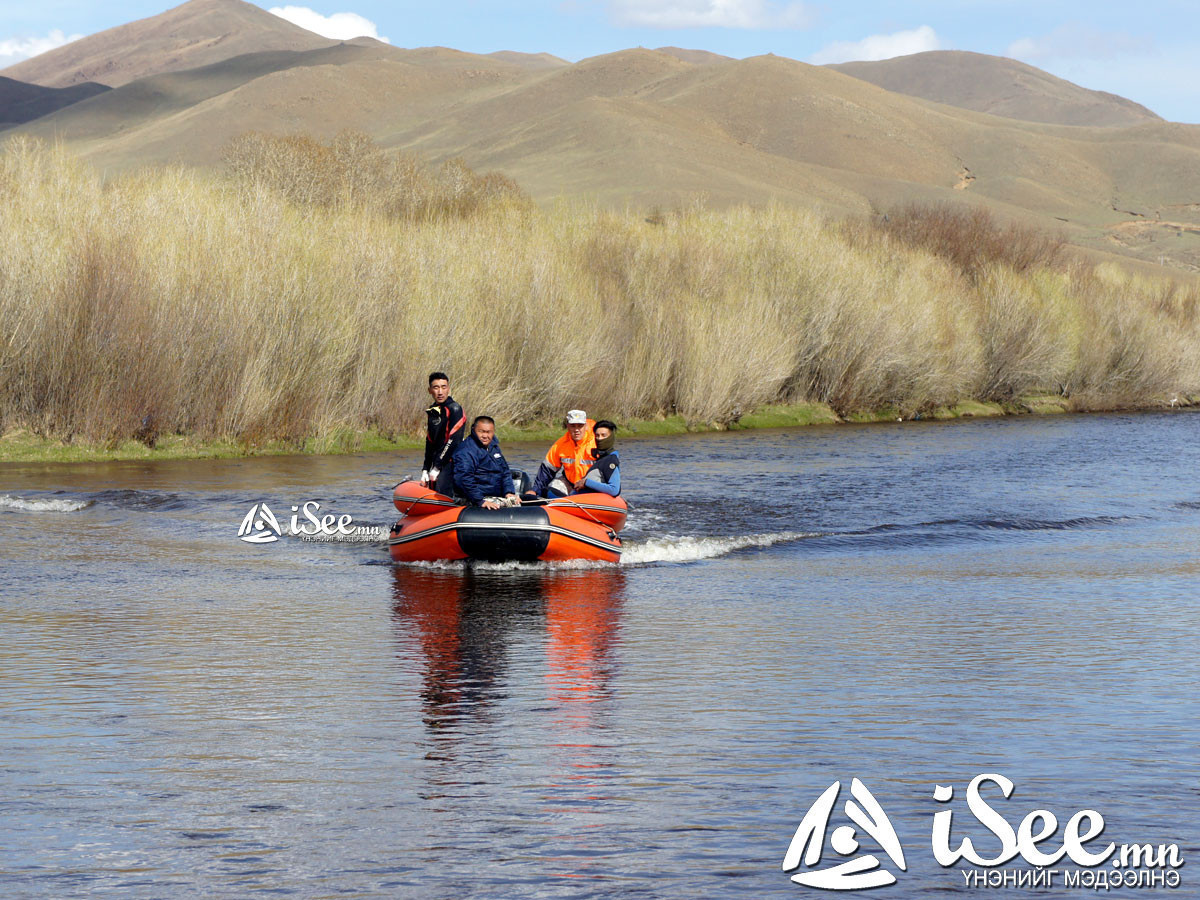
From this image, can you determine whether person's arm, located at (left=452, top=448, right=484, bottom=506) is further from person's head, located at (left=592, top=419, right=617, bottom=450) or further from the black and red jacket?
person's head, located at (left=592, top=419, right=617, bottom=450)

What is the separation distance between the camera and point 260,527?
18750 mm

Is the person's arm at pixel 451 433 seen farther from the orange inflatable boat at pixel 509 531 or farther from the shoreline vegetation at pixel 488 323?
the shoreline vegetation at pixel 488 323

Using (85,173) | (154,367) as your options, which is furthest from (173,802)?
(85,173)

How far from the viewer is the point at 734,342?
120 feet

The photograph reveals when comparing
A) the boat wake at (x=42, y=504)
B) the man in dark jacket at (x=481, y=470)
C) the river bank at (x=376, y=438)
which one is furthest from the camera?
the river bank at (x=376, y=438)

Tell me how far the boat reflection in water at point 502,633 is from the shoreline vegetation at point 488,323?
1292 centimetres

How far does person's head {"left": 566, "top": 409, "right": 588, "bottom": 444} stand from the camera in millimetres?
16672

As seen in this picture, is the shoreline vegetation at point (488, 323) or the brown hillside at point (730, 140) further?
the brown hillside at point (730, 140)

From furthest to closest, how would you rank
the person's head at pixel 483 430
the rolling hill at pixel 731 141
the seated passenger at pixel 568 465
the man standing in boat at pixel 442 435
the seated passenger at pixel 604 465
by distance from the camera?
the rolling hill at pixel 731 141 → the seated passenger at pixel 568 465 → the seated passenger at pixel 604 465 → the man standing in boat at pixel 442 435 → the person's head at pixel 483 430

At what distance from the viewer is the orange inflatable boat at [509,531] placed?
50.7ft

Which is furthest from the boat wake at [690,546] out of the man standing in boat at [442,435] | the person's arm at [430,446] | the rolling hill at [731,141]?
the rolling hill at [731,141]

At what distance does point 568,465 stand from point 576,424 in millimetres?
752

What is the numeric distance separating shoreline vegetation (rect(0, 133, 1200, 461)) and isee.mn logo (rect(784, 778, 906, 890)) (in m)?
21.7

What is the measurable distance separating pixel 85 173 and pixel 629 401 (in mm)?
13907
